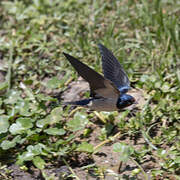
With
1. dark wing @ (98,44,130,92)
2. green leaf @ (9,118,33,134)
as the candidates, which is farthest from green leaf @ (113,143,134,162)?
green leaf @ (9,118,33,134)

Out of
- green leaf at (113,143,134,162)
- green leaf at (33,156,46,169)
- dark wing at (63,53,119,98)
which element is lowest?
green leaf at (33,156,46,169)

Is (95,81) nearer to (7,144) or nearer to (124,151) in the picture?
(124,151)

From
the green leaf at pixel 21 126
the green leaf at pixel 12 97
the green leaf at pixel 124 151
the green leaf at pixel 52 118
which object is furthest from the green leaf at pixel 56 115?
the green leaf at pixel 124 151

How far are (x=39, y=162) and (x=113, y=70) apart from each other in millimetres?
785

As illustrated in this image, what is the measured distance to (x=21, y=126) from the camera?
277cm

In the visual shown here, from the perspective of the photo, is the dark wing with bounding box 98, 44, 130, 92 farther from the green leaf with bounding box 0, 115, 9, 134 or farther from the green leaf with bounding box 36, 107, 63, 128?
the green leaf with bounding box 0, 115, 9, 134

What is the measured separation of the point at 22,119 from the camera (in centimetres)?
280

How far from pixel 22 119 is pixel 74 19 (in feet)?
5.45

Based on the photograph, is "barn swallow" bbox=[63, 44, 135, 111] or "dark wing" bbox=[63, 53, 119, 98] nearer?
"dark wing" bbox=[63, 53, 119, 98]

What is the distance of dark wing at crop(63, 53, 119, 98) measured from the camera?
2352 mm

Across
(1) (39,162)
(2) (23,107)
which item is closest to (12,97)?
(2) (23,107)

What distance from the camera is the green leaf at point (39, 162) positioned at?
103 inches

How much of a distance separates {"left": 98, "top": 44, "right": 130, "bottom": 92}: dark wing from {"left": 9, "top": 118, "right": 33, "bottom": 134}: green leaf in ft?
2.00

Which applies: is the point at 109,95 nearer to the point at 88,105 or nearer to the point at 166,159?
the point at 88,105
